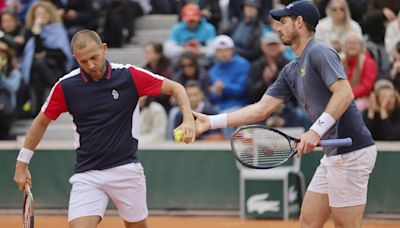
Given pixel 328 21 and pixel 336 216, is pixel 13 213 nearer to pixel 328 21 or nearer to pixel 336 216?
pixel 328 21

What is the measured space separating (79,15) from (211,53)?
2699mm

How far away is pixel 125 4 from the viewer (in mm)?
15570

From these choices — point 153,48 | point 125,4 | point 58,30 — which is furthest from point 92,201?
point 125,4

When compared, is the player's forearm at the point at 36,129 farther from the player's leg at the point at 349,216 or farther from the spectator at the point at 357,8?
the spectator at the point at 357,8

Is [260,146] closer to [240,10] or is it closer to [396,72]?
[396,72]

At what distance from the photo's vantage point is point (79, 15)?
1559cm

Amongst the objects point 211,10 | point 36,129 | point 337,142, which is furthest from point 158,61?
point 337,142

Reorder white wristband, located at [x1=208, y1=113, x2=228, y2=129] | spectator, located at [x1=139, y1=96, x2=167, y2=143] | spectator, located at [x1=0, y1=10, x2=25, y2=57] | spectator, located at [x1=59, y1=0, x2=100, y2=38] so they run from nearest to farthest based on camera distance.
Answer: white wristband, located at [x1=208, y1=113, x2=228, y2=129], spectator, located at [x1=139, y1=96, x2=167, y2=143], spectator, located at [x1=0, y1=10, x2=25, y2=57], spectator, located at [x1=59, y1=0, x2=100, y2=38]

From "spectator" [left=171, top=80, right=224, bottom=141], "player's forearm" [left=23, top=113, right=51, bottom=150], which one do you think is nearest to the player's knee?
"player's forearm" [left=23, top=113, right=51, bottom=150]

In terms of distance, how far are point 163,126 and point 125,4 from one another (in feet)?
10.7

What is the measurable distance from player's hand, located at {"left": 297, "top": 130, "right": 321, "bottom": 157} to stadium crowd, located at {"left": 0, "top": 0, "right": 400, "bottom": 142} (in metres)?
5.74

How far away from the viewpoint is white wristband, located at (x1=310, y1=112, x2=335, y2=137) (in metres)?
6.50

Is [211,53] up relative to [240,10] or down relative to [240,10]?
down

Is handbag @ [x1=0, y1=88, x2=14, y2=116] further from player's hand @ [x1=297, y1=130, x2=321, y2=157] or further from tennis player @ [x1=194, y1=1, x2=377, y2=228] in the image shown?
player's hand @ [x1=297, y1=130, x2=321, y2=157]
